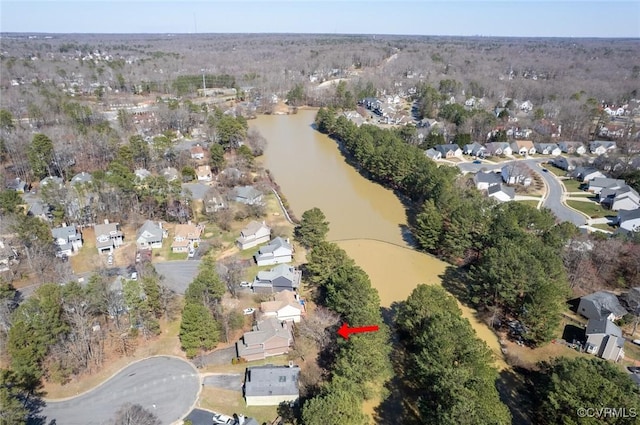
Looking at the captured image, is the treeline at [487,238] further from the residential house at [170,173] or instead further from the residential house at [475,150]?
the residential house at [170,173]

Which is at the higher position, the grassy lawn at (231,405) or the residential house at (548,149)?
the residential house at (548,149)

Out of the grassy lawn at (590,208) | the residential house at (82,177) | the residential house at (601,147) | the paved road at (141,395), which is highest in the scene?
the residential house at (601,147)

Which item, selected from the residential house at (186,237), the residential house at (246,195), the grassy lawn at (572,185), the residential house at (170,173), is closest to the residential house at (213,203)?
the residential house at (246,195)

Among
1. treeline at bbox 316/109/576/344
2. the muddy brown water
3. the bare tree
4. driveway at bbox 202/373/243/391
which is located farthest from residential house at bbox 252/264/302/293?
treeline at bbox 316/109/576/344

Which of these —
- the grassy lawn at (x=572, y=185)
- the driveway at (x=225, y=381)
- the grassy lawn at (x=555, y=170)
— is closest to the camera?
the driveway at (x=225, y=381)

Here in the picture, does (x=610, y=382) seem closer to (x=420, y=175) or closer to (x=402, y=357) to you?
(x=402, y=357)

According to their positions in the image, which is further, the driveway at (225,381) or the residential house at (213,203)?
the residential house at (213,203)

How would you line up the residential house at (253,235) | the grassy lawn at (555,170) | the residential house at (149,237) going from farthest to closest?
the grassy lawn at (555,170), the residential house at (253,235), the residential house at (149,237)

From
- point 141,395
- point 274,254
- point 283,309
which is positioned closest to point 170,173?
point 274,254
